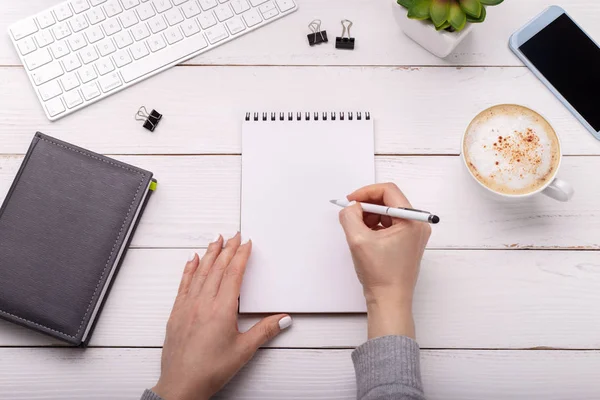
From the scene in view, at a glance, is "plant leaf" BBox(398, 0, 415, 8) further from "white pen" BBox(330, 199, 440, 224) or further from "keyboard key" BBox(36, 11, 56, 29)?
"keyboard key" BBox(36, 11, 56, 29)

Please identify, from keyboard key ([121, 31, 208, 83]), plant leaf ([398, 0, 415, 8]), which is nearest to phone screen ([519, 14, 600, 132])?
plant leaf ([398, 0, 415, 8])

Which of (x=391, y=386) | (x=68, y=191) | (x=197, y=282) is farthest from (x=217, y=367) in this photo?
(x=68, y=191)

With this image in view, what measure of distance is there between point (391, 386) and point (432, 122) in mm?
442

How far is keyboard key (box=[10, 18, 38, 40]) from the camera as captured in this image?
90cm

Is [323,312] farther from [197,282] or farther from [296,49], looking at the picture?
[296,49]

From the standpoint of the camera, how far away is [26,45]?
0.90 metres

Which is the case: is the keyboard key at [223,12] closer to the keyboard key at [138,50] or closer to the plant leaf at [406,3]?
the keyboard key at [138,50]

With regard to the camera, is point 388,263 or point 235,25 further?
point 235,25

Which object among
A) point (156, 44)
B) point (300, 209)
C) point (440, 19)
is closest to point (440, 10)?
point (440, 19)

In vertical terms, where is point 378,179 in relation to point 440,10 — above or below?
below

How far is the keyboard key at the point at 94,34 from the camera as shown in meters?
0.91

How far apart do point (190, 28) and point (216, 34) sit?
5cm

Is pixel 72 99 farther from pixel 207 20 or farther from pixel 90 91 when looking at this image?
pixel 207 20

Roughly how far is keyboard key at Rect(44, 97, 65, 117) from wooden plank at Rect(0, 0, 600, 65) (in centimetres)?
11
